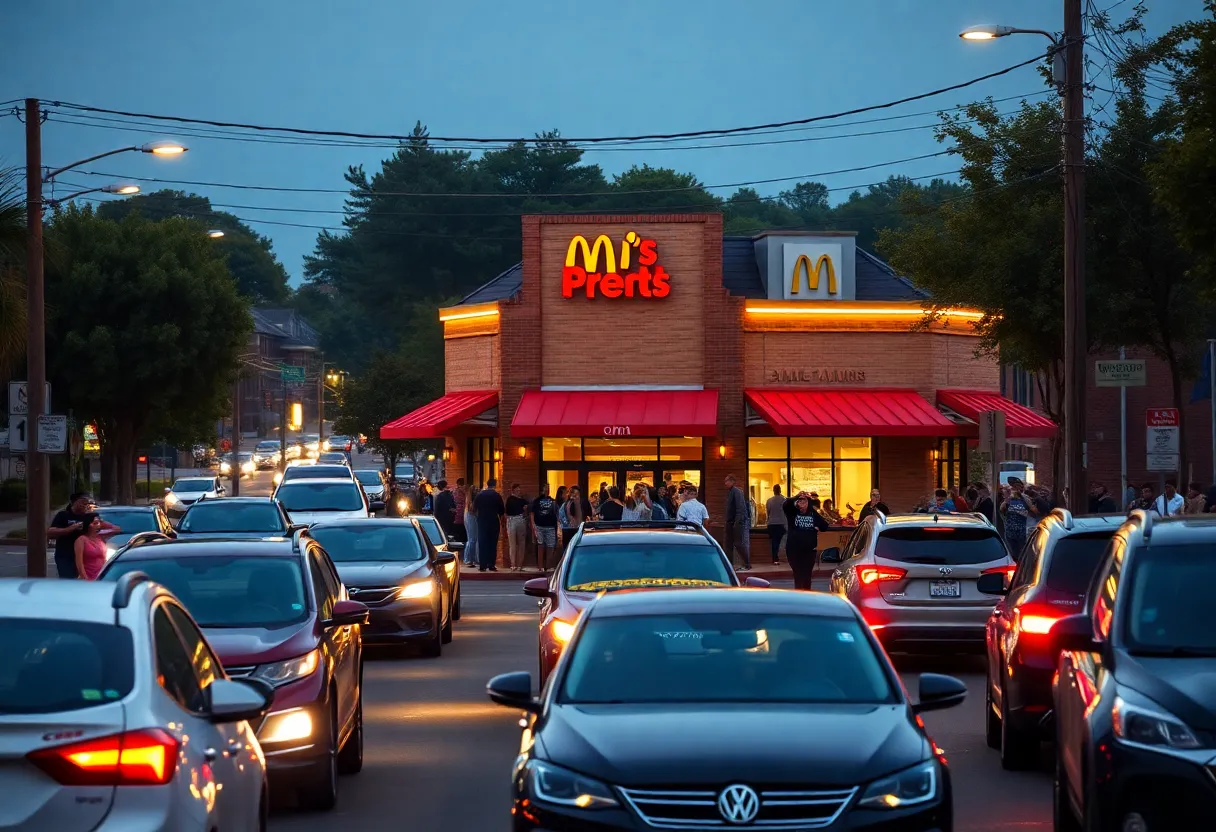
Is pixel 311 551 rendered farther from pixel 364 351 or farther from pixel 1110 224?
pixel 364 351

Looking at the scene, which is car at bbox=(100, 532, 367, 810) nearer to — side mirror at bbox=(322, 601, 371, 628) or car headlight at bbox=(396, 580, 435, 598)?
side mirror at bbox=(322, 601, 371, 628)

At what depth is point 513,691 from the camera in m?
8.14

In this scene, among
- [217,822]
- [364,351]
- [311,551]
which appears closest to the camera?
[217,822]

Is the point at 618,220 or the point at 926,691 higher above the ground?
the point at 618,220

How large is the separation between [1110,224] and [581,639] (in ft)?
83.1

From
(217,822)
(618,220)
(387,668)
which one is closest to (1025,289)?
(618,220)

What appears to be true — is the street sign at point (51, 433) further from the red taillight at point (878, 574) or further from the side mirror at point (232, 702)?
A: the side mirror at point (232, 702)

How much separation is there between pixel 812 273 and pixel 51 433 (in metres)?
18.9

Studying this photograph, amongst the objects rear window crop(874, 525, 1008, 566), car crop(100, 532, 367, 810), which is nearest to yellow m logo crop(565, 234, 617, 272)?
rear window crop(874, 525, 1008, 566)

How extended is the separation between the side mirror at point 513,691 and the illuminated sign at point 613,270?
102ft

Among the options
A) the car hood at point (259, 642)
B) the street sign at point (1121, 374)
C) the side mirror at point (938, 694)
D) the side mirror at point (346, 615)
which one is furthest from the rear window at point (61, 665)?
the street sign at point (1121, 374)

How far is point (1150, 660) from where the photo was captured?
7.63m

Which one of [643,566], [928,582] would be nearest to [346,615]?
[643,566]

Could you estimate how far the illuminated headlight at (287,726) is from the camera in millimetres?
10039
